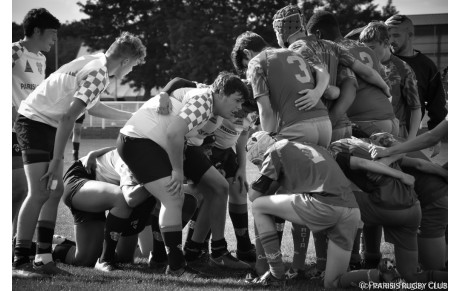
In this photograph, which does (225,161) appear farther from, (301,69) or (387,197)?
(387,197)

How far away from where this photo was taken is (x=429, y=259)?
4637mm

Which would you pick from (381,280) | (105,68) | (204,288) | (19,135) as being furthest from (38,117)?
(381,280)

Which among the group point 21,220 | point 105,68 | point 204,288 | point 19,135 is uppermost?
point 105,68

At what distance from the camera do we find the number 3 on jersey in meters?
4.75

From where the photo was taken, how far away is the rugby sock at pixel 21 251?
4.84m

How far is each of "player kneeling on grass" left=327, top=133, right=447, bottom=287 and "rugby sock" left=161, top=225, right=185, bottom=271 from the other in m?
1.23

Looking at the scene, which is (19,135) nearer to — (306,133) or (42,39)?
(42,39)

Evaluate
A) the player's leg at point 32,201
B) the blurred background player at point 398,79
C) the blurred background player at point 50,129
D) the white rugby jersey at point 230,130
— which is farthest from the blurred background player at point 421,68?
the player's leg at point 32,201

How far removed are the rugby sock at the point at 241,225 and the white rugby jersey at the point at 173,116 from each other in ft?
3.35

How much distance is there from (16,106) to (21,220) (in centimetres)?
114

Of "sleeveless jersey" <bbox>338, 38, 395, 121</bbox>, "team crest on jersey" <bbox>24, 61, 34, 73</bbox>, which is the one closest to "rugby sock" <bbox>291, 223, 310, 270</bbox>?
"sleeveless jersey" <bbox>338, 38, 395, 121</bbox>

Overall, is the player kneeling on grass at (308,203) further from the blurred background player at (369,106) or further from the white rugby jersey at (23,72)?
the white rugby jersey at (23,72)

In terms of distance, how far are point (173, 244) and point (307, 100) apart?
1400mm

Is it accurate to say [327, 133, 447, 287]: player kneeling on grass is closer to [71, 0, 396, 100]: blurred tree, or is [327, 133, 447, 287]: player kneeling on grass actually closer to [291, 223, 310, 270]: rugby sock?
[291, 223, 310, 270]: rugby sock
